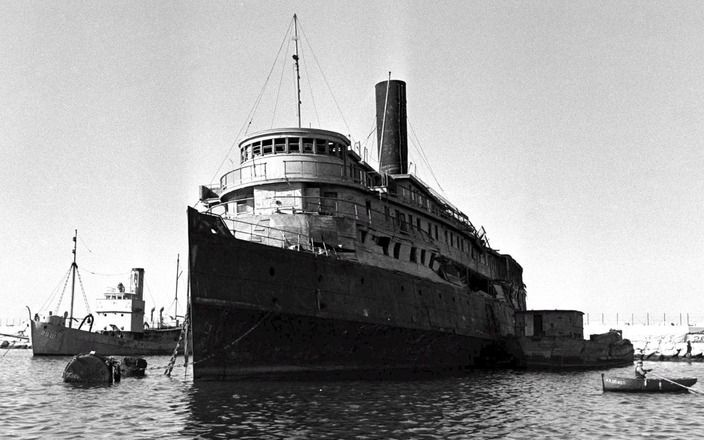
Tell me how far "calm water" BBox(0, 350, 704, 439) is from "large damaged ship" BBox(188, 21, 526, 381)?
49.8 inches

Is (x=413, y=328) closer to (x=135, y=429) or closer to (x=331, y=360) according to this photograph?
(x=331, y=360)

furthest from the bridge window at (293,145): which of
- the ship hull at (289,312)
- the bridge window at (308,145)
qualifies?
the ship hull at (289,312)

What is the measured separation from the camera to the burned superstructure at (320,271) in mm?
19875

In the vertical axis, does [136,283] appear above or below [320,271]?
above

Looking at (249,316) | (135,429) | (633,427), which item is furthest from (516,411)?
(135,429)

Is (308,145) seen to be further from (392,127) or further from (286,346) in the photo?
(392,127)

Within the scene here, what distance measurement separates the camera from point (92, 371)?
24.7 meters

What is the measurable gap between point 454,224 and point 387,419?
1909 centimetres

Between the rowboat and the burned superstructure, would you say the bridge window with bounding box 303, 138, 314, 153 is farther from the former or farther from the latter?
the rowboat

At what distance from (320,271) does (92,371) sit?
10.2 metres

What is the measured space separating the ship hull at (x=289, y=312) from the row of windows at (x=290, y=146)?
4697 millimetres

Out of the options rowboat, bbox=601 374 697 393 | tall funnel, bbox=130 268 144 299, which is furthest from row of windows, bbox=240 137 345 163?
tall funnel, bbox=130 268 144 299

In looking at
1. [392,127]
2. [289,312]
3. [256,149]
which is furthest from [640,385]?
[392,127]

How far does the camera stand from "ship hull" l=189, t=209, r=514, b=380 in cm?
1959
